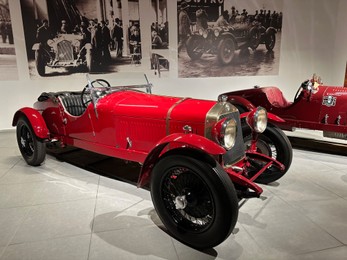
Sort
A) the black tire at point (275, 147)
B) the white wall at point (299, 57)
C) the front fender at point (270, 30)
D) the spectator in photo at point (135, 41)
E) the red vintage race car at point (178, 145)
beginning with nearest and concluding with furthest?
the red vintage race car at point (178, 145)
the black tire at point (275, 147)
the spectator in photo at point (135, 41)
the white wall at point (299, 57)
the front fender at point (270, 30)

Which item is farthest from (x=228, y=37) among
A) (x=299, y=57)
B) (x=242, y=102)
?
(x=242, y=102)

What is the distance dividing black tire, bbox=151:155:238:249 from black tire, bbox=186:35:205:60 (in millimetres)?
5332

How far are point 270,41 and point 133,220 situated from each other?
658 centimetres

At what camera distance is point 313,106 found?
469 centimetres

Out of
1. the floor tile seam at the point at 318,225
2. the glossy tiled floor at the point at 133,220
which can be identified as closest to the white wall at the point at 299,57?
the glossy tiled floor at the point at 133,220

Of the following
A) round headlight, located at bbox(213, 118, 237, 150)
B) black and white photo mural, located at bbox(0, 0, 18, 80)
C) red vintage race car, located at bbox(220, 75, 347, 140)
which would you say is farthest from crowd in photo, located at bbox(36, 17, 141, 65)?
round headlight, located at bbox(213, 118, 237, 150)

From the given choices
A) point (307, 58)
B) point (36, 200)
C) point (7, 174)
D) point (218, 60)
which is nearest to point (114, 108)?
point (36, 200)

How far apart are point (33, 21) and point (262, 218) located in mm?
6191

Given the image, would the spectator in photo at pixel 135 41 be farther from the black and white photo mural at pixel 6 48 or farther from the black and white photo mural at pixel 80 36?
the black and white photo mural at pixel 6 48

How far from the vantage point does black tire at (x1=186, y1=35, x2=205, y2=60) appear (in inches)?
282

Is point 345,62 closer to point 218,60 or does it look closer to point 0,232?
point 218,60

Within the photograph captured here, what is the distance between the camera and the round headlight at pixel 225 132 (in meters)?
2.48

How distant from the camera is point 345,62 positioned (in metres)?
7.84

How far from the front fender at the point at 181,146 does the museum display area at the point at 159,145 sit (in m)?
0.01
